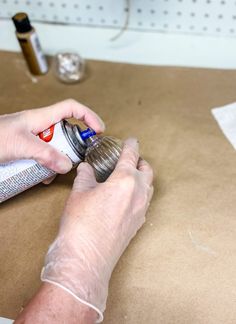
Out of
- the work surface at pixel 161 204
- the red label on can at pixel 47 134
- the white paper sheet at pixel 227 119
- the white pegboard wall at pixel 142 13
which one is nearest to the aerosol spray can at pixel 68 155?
the red label on can at pixel 47 134

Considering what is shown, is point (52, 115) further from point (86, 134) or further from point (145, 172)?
point (145, 172)

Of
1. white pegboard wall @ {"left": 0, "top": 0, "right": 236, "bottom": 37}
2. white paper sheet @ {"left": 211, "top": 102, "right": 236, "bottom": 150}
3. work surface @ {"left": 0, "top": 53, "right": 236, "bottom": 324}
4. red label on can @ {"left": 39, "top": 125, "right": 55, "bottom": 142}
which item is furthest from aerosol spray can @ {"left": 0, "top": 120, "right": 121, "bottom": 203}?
white pegboard wall @ {"left": 0, "top": 0, "right": 236, "bottom": 37}

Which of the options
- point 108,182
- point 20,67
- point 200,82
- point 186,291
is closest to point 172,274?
point 186,291

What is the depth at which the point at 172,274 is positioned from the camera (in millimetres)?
618

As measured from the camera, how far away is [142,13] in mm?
919

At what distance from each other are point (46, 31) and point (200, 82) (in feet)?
1.51

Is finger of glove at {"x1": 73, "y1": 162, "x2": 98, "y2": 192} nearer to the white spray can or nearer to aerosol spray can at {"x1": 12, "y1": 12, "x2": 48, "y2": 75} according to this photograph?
the white spray can

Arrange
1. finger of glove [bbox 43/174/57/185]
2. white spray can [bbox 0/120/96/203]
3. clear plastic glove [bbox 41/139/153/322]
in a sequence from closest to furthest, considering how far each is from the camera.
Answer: clear plastic glove [bbox 41/139/153/322]
white spray can [bbox 0/120/96/203]
finger of glove [bbox 43/174/57/185]

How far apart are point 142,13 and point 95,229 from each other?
0.62 meters

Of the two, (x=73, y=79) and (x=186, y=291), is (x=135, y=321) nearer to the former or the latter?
(x=186, y=291)

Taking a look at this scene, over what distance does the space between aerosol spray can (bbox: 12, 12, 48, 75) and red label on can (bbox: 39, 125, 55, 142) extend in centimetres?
39

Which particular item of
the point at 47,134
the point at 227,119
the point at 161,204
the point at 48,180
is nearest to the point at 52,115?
the point at 47,134

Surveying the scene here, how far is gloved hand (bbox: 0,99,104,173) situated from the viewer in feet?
2.02

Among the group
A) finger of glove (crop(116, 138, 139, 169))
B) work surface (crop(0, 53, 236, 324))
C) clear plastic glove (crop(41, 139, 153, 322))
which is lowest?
work surface (crop(0, 53, 236, 324))
